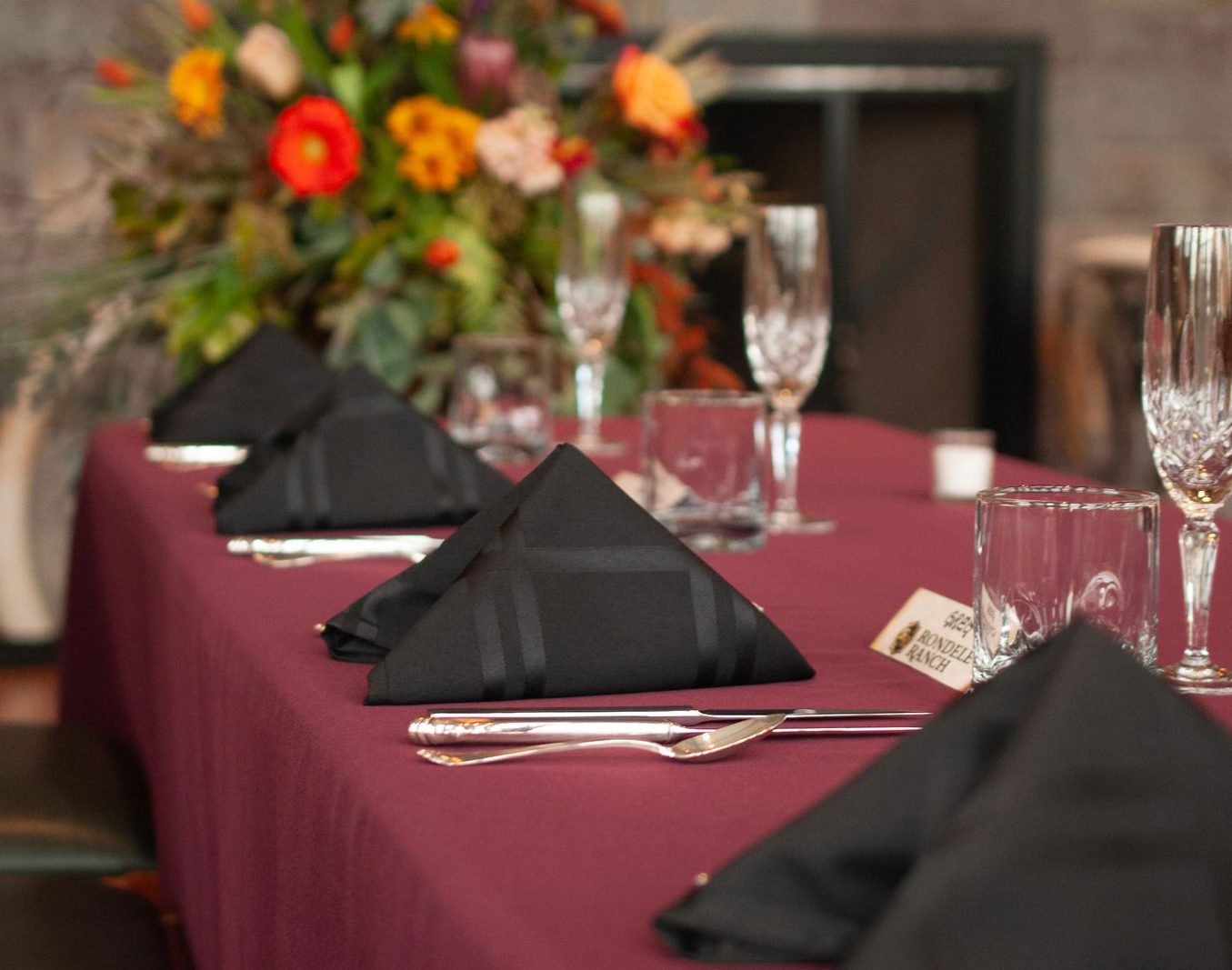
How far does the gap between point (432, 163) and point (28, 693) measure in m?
1.83

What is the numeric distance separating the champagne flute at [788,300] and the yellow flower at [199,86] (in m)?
1.17

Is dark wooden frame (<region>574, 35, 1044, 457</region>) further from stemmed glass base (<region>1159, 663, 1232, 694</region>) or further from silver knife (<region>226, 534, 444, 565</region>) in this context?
stemmed glass base (<region>1159, 663, 1232, 694</region>)

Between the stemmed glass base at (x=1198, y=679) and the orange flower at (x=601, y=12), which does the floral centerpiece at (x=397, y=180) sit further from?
the stemmed glass base at (x=1198, y=679)

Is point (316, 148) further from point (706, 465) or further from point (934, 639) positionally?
point (934, 639)

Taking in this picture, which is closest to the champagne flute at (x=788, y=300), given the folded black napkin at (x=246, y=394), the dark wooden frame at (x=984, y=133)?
the folded black napkin at (x=246, y=394)

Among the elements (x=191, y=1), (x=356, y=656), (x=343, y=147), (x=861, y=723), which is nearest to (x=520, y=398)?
(x=343, y=147)

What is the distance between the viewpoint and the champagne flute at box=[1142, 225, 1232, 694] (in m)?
0.81

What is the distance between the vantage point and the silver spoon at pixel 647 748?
0.70 m

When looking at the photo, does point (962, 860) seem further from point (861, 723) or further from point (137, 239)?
point (137, 239)

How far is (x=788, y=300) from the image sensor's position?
1.37 m

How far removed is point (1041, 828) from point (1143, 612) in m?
0.30

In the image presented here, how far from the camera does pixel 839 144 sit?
4410 millimetres

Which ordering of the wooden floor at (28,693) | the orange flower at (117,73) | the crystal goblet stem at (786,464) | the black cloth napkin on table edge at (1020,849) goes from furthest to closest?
1. the wooden floor at (28,693)
2. the orange flower at (117,73)
3. the crystal goblet stem at (786,464)
4. the black cloth napkin on table edge at (1020,849)

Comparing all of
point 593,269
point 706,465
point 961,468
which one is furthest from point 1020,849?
point 593,269
